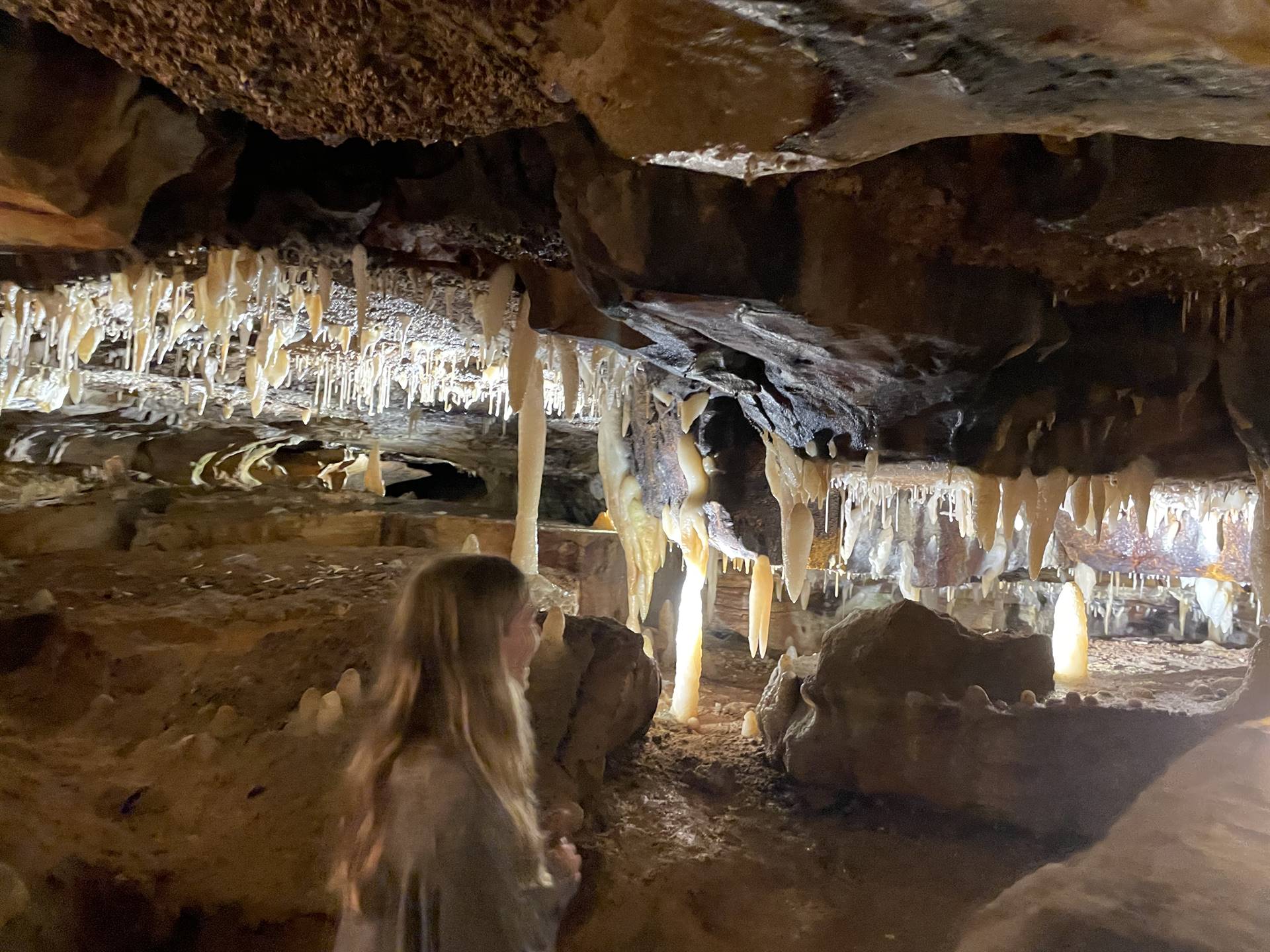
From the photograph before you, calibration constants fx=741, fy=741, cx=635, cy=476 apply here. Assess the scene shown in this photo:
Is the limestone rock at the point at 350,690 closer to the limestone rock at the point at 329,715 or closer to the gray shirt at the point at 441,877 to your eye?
the limestone rock at the point at 329,715

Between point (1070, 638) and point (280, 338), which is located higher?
point (280, 338)

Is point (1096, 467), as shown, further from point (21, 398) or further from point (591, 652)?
point (21, 398)

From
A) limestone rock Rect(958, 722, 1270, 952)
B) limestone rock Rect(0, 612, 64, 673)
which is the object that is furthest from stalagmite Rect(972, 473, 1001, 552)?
limestone rock Rect(0, 612, 64, 673)

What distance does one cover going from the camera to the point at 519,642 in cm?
185

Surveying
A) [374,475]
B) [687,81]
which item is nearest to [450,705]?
[687,81]

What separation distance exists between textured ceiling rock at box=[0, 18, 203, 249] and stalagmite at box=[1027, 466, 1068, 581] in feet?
15.2

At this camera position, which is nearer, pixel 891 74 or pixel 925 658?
pixel 891 74

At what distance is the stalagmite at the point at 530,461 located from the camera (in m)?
4.97

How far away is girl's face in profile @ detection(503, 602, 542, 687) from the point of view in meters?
1.81

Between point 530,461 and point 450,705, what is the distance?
3717 millimetres

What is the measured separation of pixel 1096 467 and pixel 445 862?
165 inches

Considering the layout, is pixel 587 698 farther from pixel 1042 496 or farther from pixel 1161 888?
pixel 1042 496

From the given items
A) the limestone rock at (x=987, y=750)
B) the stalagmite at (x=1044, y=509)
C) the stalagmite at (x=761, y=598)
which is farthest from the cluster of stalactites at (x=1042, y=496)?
the stalagmite at (x=761, y=598)

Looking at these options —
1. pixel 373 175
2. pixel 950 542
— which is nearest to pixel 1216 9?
pixel 373 175
